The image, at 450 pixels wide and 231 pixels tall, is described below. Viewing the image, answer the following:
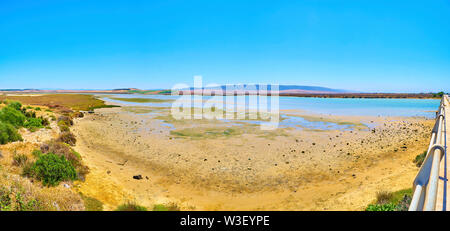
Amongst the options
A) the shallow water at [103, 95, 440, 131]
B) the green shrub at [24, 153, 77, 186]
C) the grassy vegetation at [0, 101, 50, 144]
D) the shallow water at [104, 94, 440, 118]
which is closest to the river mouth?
the green shrub at [24, 153, 77, 186]

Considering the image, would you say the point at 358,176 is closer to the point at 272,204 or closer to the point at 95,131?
the point at 272,204

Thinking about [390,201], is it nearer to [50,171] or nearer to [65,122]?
A: [50,171]

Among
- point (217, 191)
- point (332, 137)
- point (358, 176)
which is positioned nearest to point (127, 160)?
point (217, 191)

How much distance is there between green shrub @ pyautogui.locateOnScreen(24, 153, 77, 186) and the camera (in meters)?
6.80

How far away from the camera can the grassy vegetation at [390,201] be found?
17.8ft

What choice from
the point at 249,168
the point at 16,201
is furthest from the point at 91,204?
the point at 249,168

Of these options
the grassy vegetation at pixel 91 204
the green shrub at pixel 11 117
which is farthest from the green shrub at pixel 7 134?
the grassy vegetation at pixel 91 204

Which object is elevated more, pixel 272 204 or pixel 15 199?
pixel 15 199

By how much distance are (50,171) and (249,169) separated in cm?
866

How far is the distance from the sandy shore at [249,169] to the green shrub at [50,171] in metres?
0.88

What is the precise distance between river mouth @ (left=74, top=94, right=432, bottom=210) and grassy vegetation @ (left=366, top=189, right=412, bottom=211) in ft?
2.00

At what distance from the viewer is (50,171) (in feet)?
23.0
